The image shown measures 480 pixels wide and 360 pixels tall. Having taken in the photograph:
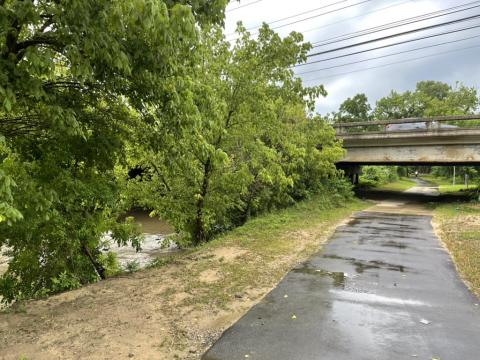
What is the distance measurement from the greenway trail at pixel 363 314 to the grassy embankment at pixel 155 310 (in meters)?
0.37

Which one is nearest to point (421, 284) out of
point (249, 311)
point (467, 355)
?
point (467, 355)

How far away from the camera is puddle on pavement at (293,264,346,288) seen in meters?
6.98

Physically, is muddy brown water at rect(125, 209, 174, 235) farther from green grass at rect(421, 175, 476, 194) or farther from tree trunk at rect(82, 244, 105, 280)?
green grass at rect(421, 175, 476, 194)

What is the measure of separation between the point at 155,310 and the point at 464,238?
913cm

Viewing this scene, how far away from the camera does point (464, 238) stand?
1071 centimetres

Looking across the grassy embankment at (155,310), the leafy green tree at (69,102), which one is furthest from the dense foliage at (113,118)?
the grassy embankment at (155,310)

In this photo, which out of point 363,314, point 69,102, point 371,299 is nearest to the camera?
point 69,102

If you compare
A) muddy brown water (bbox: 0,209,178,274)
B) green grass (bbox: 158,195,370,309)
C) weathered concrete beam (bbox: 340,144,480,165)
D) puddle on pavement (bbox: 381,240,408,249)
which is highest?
weathered concrete beam (bbox: 340,144,480,165)

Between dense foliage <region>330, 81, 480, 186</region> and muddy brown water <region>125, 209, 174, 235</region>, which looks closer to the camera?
muddy brown water <region>125, 209, 174, 235</region>

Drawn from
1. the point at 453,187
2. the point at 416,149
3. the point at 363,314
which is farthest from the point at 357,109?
the point at 363,314

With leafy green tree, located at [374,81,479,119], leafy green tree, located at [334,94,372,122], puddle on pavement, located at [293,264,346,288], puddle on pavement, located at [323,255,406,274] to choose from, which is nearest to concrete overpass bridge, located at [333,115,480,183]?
puddle on pavement, located at [323,255,406,274]

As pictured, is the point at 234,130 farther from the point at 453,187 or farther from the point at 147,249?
the point at 453,187

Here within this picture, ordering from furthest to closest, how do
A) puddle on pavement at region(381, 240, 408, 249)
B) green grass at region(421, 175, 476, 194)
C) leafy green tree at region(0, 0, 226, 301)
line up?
1. green grass at region(421, 175, 476, 194)
2. puddle on pavement at region(381, 240, 408, 249)
3. leafy green tree at region(0, 0, 226, 301)

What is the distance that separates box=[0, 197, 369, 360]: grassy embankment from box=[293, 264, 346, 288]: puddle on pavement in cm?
29
